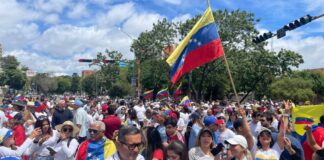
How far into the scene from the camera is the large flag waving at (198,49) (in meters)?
7.74

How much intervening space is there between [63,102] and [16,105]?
1.54 meters

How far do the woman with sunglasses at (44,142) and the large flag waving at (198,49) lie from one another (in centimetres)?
292

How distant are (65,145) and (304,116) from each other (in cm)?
373

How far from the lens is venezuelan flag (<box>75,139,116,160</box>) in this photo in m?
4.58

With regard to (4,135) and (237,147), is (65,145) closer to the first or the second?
(4,135)

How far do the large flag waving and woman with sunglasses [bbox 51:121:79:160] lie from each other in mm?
2971

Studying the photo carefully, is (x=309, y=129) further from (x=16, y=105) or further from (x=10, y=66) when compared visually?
(x=10, y=66)

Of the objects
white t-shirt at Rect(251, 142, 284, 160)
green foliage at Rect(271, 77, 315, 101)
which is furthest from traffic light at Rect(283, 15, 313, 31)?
green foliage at Rect(271, 77, 315, 101)

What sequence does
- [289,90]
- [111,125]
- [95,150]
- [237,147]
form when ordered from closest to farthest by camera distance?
[237,147], [95,150], [111,125], [289,90]

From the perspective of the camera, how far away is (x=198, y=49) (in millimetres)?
7848

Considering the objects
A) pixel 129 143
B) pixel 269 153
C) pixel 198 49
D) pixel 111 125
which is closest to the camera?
pixel 129 143

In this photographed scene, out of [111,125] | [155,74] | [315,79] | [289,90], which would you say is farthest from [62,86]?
[111,125]

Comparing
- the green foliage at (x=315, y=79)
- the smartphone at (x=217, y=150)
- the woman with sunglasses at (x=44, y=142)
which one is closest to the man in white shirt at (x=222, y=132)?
the smartphone at (x=217, y=150)

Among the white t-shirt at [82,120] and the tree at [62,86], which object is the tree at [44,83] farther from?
the white t-shirt at [82,120]
